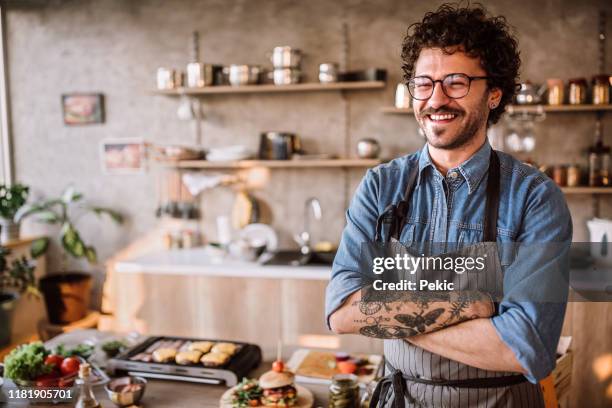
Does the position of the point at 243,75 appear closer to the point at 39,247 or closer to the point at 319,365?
the point at 39,247

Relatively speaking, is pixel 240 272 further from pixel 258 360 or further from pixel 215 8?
pixel 215 8

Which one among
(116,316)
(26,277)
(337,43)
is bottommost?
(116,316)

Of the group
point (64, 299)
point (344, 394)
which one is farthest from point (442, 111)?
point (64, 299)

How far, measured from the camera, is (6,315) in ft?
13.6

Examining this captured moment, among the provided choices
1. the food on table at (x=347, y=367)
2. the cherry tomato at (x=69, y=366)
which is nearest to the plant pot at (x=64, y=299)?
the cherry tomato at (x=69, y=366)

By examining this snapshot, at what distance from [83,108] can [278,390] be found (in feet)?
12.5

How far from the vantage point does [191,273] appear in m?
4.01

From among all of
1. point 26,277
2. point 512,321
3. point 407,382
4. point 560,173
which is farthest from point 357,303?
point 26,277

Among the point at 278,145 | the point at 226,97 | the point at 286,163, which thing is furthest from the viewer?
the point at 226,97

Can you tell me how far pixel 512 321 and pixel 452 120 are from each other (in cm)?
54

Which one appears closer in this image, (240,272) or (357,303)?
(357,303)

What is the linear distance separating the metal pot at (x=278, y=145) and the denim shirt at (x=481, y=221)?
2724 millimetres

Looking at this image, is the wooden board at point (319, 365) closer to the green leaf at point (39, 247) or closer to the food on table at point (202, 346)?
the food on table at point (202, 346)

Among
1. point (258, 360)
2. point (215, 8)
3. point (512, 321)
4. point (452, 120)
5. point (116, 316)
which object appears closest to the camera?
point (512, 321)
